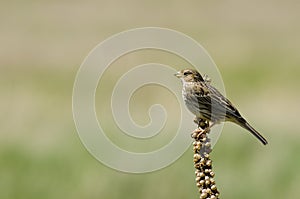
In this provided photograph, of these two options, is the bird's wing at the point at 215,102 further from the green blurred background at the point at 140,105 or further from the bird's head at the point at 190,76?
the green blurred background at the point at 140,105

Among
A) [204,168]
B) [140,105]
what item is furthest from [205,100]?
[140,105]

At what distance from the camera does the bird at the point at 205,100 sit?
6051mm

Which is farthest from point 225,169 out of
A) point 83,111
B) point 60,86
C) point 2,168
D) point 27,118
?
point 60,86

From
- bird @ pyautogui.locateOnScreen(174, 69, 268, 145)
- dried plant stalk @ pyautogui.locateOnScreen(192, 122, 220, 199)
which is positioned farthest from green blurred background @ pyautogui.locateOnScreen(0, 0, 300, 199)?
dried plant stalk @ pyautogui.locateOnScreen(192, 122, 220, 199)

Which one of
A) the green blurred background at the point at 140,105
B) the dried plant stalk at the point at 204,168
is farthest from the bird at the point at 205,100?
the green blurred background at the point at 140,105

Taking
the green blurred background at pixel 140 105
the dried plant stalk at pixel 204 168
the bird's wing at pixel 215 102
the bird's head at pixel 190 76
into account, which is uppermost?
the green blurred background at pixel 140 105

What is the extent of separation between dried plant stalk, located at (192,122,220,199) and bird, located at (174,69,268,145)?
33.1 inches

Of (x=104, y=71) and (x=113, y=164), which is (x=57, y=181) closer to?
(x=113, y=164)

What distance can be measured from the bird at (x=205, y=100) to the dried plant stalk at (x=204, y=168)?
2.76 ft

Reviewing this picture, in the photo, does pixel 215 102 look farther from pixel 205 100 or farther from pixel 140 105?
pixel 140 105

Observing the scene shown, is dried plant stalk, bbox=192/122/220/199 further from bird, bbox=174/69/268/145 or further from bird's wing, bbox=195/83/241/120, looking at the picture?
bird's wing, bbox=195/83/241/120

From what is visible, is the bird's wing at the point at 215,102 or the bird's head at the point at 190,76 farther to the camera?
the bird's head at the point at 190,76

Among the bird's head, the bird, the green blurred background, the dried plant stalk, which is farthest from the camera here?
the green blurred background

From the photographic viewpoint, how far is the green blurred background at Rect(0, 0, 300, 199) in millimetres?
10422
